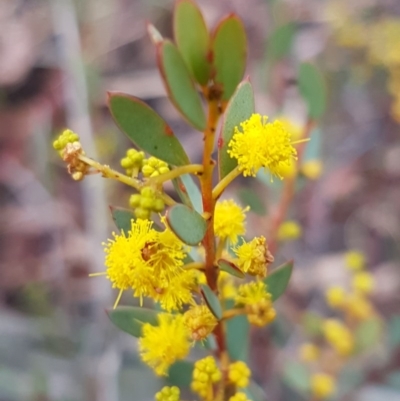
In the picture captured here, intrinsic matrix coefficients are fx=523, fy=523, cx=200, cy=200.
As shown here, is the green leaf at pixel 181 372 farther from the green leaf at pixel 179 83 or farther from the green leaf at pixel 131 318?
the green leaf at pixel 179 83

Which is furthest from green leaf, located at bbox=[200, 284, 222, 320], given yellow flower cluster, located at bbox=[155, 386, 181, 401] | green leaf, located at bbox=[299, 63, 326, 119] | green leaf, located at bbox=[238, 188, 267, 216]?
green leaf, located at bbox=[299, 63, 326, 119]

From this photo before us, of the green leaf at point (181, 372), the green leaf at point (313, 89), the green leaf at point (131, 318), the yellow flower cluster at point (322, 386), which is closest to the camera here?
the green leaf at point (131, 318)

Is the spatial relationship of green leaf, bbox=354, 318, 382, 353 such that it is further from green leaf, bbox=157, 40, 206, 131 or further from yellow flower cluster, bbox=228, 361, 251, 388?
green leaf, bbox=157, 40, 206, 131

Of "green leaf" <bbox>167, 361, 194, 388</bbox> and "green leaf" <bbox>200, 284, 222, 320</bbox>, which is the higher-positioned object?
"green leaf" <bbox>200, 284, 222, 320</bbox>

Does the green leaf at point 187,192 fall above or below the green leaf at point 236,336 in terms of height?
above

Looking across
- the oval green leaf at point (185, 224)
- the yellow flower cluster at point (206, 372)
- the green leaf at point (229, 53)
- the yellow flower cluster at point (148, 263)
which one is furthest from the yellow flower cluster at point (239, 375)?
the green leaf at point (229, 53)

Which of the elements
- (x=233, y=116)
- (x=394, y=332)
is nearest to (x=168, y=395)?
(x=233, y=116)
